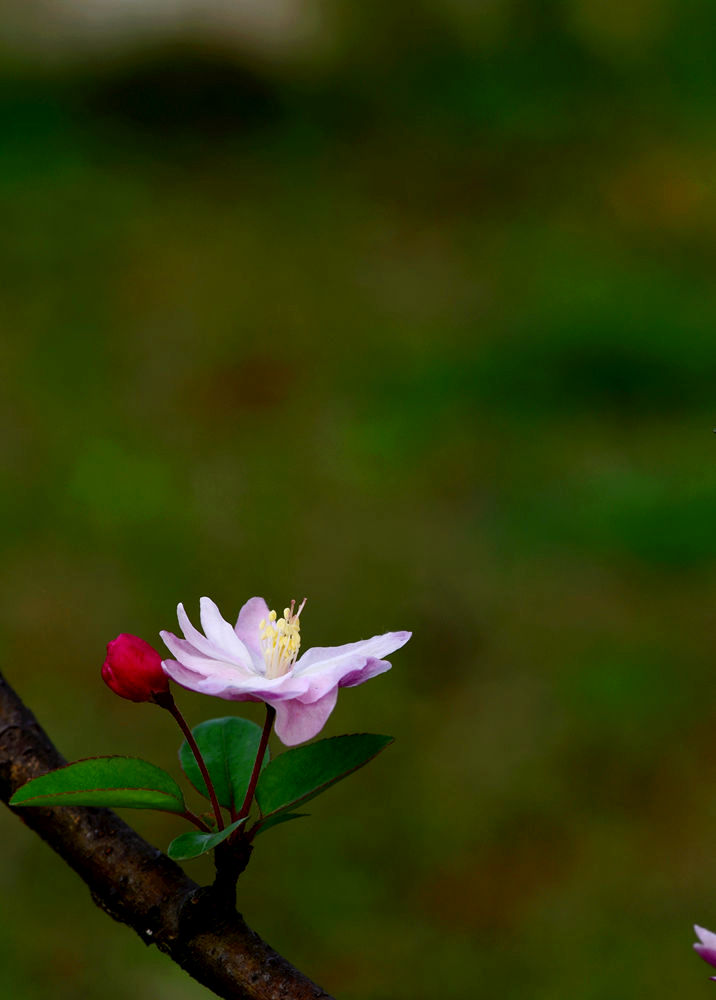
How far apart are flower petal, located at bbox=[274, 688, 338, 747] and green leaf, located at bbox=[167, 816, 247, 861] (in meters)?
0.04

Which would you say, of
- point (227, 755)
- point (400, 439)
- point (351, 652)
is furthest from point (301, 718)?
point (400, 439)

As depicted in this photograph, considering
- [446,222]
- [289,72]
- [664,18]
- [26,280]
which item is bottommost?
[26,280]

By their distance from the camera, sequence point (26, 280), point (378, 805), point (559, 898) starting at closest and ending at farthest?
point (559, 898) < point (378, 805) < point (26, 280)

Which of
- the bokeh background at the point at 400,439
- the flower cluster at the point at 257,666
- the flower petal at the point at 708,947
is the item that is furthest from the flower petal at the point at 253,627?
the bokeh background at the point at 400,439

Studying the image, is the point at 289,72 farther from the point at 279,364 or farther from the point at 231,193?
the point at 279,364

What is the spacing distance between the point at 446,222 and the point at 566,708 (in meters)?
2.04

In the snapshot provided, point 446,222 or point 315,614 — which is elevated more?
point 446,222

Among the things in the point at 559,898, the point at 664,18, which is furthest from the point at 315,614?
the point at 664,18

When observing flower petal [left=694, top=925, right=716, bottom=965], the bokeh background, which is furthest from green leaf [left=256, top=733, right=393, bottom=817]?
the bokeh background

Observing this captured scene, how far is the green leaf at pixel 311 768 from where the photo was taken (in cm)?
52

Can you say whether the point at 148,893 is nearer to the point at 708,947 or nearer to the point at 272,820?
the point at 272,820

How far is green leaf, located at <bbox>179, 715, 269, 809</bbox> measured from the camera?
2.04ft

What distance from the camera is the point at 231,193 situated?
13.0ft

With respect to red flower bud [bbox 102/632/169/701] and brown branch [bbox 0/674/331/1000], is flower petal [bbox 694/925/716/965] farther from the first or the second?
red flower bud [bbox 102/632/169/701]
